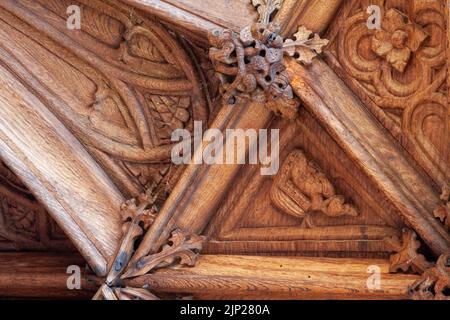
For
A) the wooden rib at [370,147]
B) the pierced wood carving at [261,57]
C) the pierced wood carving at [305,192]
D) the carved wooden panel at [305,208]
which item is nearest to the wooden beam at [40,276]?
the carved wooden panel at [305,208]

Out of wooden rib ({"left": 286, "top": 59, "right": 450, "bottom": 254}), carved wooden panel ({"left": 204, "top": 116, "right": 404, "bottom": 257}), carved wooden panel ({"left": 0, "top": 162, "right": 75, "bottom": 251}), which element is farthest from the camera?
carved wooden panel ({"left": 0, "top": 162, "right": 75, "bottom": 251})

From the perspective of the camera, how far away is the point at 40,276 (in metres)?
3.67

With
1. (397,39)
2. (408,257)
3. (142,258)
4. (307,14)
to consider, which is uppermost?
(307,14)

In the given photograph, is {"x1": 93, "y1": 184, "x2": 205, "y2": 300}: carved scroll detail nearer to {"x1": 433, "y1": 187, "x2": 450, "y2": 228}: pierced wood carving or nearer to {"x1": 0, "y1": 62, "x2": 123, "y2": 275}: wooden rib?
{"x1": 0, "y1": 62, "x2": 123, "y2": 275}: wooden rib

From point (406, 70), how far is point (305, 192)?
0.46m

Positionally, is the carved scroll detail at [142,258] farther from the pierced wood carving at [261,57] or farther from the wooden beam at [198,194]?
the pierced wood carving at [261,57]

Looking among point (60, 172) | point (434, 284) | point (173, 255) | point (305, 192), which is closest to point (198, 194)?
point (173, 255)

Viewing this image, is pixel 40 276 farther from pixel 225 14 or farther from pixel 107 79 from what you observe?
pixel 225 14

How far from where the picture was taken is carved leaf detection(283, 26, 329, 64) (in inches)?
129

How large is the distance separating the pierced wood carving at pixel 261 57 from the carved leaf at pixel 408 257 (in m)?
0.49

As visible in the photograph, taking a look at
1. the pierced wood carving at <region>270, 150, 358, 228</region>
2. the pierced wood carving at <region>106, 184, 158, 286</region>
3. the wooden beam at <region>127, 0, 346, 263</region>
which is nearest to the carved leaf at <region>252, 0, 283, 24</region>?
the wooden beam at <region>127, 0, 346, 263</region>

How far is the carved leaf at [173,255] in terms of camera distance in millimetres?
3416

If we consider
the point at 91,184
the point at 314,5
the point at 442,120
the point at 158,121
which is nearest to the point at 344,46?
the point at 314,5
